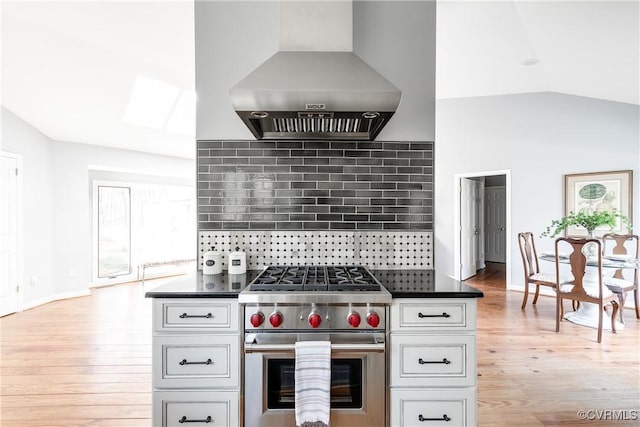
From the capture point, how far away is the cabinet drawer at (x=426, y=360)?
167 centimetres

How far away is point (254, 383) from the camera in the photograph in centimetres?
162

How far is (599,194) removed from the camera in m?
4.81

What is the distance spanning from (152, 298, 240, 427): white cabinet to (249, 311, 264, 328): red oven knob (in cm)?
9

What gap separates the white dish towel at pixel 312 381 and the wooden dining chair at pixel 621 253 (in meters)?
3.76

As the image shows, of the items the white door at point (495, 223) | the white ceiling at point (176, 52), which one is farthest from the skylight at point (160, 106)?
the white door at point (495, 223)

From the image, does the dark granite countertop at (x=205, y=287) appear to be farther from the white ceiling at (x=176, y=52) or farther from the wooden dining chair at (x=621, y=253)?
the wooden dining chair at (x=621, y=253)

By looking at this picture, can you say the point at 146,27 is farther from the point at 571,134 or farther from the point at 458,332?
the point at 571,134

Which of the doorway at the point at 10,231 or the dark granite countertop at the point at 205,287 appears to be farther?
the doorway at the point at 10,231

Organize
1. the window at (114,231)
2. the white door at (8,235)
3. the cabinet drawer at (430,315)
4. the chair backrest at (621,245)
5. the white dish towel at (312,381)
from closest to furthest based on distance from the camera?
the white dish towel at (312,381) < the cabinet drawer at (430,315) < the chair backrest at (621,245) < the white door at (8,235) < the window at (114,231)

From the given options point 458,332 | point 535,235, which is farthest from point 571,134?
point 458,332

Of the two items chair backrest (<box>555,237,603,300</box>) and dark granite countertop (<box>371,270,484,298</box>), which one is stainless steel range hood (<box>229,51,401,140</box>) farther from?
chair backrest (<box>555,237,603,300</box>)

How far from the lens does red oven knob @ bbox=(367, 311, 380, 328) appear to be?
5.33ft

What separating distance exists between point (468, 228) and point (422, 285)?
5.20 metres

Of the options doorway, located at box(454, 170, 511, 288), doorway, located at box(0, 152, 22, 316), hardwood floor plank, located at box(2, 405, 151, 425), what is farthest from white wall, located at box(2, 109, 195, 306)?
doorway, located at box(454, 170, 511, 288)
